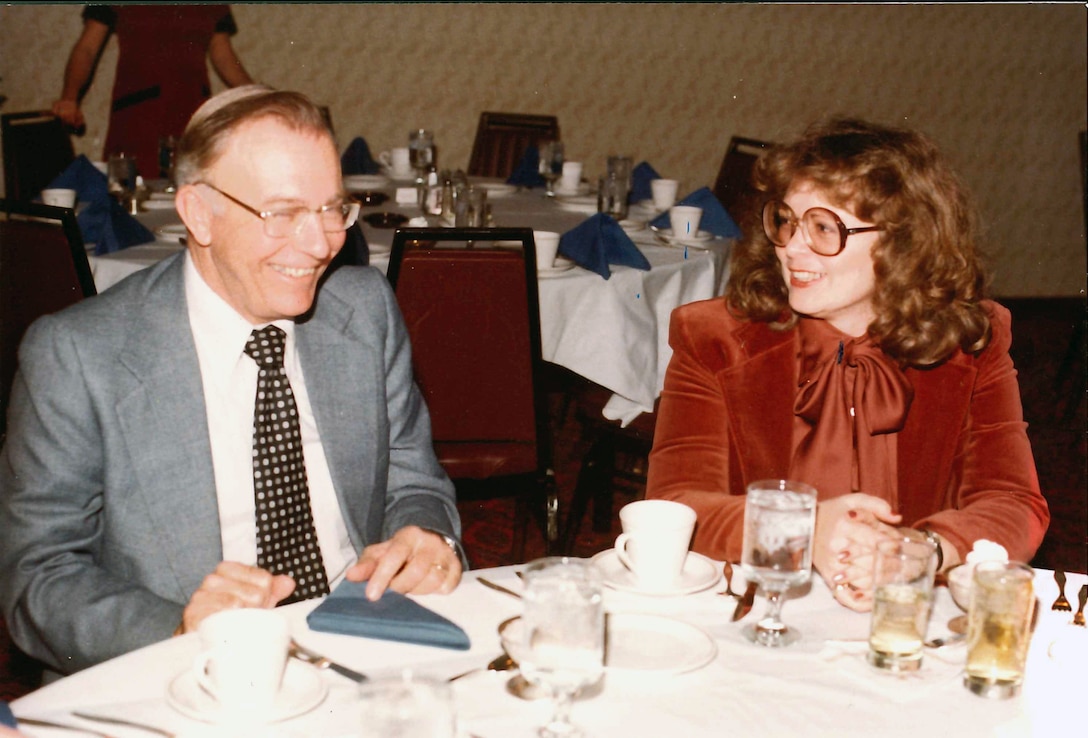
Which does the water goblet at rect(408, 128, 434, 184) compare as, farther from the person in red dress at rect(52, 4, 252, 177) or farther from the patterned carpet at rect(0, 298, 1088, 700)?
the patterned carpet at rect(0, 298, 1088, 700)

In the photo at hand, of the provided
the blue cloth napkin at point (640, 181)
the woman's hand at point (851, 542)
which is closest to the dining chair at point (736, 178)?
the blue cloth napkin at point (640, 181)

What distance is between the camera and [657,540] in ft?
5.38

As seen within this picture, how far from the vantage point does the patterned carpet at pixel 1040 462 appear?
13.4ft

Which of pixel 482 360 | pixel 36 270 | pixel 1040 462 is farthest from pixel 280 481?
pixel 1040 462

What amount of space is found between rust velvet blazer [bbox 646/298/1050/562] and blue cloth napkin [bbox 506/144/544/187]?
3324mm

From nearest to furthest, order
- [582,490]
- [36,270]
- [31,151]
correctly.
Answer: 1. [36,270]
2. [582,490]
3. [31,151]

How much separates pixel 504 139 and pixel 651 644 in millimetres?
5020

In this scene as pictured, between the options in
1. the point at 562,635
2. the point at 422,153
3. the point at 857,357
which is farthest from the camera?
the point at 422,153

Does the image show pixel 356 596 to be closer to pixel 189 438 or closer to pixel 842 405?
pixel 189 438

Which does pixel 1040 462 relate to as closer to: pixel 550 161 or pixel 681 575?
pixel 550 161

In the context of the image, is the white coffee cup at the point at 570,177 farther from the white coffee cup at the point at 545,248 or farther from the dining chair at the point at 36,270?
the dining chair at the point at 36,270

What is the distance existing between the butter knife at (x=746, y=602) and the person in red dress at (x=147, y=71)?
15.4 feet

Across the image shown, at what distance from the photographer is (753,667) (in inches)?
57.7

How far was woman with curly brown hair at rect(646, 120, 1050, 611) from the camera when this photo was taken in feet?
6.95
